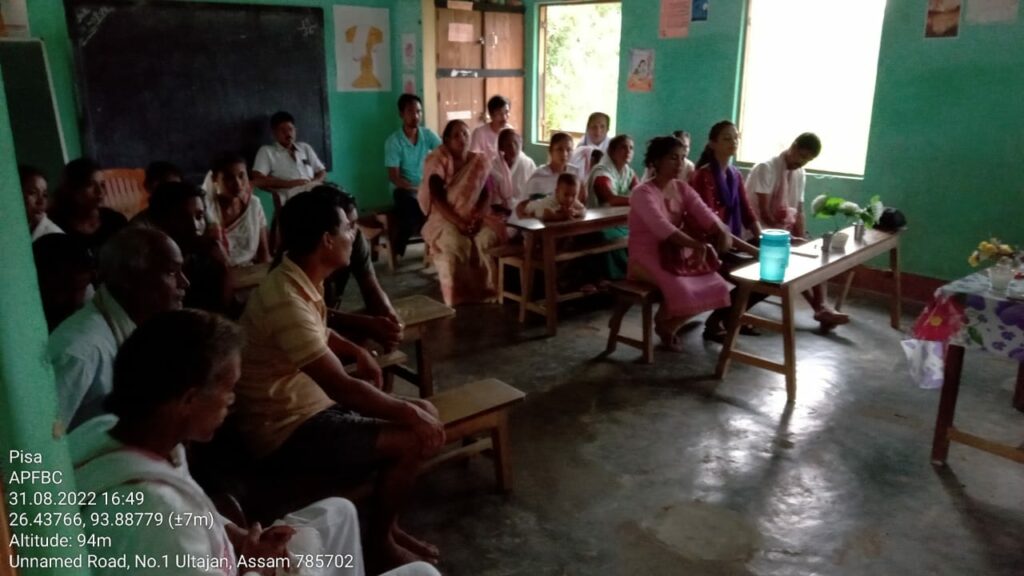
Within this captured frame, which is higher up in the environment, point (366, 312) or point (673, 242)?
point (673, 242)

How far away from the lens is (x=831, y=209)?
4379 millimetres

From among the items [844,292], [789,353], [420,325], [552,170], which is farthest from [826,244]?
[420,325]

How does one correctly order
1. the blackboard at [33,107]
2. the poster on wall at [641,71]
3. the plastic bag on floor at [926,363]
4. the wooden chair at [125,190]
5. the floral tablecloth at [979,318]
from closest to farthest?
the floral tablecloth at [979,318] → the plastic bag on floor at [926,363] → the blackboard at [33,107] → the wooden chair at [125,190] → the poster on wall at [641,71]

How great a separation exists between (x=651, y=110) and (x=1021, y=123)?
9.31ft

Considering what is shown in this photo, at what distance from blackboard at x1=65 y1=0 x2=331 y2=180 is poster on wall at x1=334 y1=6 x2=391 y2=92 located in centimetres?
20

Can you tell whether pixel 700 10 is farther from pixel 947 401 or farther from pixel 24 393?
pixel 24 393

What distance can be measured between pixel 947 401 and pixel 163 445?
2936 mm

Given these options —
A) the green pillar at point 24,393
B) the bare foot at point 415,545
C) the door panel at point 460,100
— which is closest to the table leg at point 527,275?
the bare foot at point 415,545

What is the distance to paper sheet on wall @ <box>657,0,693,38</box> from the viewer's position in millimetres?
6242

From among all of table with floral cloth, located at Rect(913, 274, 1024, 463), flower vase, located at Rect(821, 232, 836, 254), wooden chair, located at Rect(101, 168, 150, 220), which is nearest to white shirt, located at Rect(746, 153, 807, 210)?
flower vase, located at Rect(821, 232, 836, 254)

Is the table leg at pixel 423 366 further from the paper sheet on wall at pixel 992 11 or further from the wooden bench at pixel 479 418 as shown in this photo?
the paper sheet on wall at pixel 992 11

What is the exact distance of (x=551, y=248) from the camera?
181 inches

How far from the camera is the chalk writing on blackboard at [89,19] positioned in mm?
5078

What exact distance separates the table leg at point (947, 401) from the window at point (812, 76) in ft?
9.87
